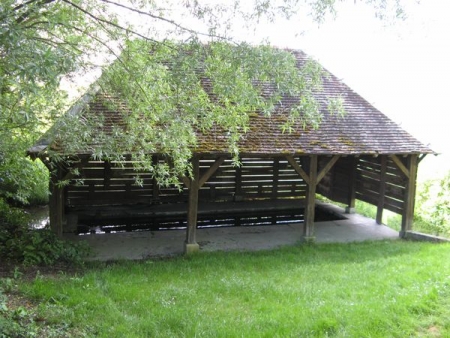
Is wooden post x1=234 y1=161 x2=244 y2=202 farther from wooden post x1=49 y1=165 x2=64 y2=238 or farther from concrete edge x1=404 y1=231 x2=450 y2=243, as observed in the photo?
wooden post x1=49 y1=165 x2=64 y2=238

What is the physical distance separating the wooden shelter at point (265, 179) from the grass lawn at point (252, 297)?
1702mm

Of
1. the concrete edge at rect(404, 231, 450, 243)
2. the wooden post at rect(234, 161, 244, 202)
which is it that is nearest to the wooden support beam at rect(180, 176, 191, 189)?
Answer: the wooden post at rect(234, 161, 244, 202)

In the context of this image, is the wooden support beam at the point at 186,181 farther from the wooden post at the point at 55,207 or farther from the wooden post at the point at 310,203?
the wooden post at the point at 310,203

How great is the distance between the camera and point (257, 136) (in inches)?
362

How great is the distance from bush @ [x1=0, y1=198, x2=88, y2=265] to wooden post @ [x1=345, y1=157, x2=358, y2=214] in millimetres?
7766

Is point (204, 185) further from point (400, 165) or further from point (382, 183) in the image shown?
point (400, 165)

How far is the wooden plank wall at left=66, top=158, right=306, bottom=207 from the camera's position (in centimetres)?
1228

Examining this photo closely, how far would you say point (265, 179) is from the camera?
1411 cm

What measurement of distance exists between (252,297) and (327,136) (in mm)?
4763

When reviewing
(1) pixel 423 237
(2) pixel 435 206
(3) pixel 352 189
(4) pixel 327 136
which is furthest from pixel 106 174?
(2) pixel 435 206

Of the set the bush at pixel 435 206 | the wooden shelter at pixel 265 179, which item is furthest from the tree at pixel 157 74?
the bush at pixel 435 206

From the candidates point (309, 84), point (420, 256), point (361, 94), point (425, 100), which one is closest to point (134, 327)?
point (309, 84)

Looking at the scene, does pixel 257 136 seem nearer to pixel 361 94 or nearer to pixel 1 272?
pixel 361 94

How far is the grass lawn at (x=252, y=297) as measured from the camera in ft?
17.1
